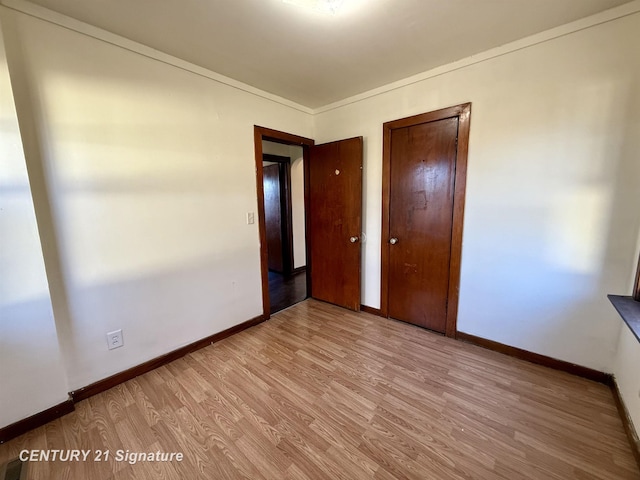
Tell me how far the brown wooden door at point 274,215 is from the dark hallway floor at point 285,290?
0.27m

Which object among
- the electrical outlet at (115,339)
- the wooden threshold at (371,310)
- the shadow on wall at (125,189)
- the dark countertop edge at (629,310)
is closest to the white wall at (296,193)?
the wooden threshold at (371,310)

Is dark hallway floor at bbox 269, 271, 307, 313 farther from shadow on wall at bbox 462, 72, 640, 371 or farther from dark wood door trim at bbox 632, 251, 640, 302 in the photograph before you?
dark wood door trim at bbox 632, 251, 640, 302

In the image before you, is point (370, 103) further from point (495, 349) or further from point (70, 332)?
point (70, 332)

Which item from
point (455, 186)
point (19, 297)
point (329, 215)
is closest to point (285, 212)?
point (329, 215)

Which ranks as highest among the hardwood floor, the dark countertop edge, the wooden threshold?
the dark countertop edge

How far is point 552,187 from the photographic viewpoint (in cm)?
182

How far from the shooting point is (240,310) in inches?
101

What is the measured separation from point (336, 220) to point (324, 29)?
1751 millimetres

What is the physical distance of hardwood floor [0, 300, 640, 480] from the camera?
49.5 inches

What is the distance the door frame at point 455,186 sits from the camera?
2133 mm

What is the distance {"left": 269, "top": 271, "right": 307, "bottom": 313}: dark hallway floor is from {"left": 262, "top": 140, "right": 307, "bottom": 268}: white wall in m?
0.33

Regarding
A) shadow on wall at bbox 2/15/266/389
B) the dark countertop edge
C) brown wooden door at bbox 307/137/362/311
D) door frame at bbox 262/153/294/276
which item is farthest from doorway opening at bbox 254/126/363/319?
the dark countertop edge

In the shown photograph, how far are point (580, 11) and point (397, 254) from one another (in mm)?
2037

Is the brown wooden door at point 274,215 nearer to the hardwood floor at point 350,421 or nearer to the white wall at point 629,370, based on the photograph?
the hardwood floor at point 350,421
